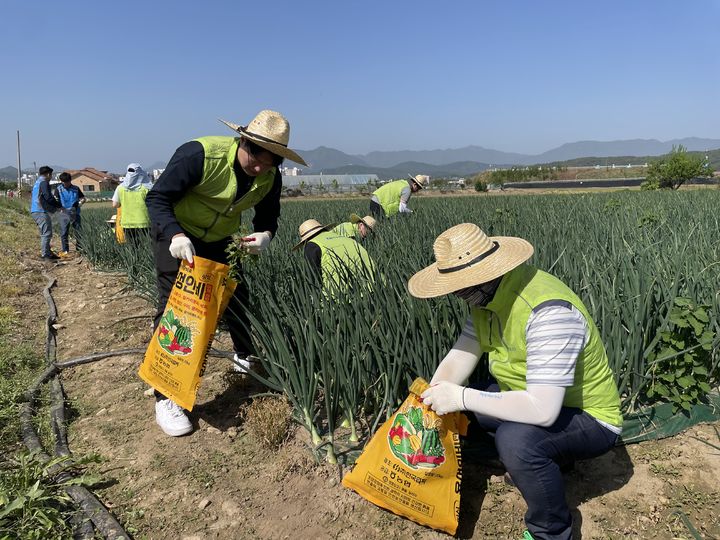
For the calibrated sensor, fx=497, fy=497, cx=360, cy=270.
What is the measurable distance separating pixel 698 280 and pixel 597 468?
92cm

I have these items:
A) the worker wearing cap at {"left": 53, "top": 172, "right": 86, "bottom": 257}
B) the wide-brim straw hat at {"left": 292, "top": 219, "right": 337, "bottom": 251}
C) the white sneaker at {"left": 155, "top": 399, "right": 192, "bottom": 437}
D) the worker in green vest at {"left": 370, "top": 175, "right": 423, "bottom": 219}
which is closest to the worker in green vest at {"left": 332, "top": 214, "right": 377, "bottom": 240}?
the wide-brim straw hat at {"left": 292, "top": 219, "right": 337, "bottom": 251}

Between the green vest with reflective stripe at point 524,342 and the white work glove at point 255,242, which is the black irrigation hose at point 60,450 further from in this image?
the green vest with reflective stripe at point 524,342

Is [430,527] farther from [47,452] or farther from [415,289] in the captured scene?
[47,452]

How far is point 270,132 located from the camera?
1.89 metres

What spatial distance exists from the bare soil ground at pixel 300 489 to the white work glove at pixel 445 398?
0.42 metres

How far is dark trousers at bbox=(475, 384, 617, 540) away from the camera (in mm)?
1284

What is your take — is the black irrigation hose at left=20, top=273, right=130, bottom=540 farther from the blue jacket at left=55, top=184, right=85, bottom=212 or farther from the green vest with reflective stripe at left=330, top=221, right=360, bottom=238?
the blue jacket at left=55, top=184, right=85, bottom=212

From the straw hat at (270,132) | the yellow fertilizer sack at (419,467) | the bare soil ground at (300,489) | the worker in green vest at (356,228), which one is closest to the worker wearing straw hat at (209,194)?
the straw hat at (270,132)

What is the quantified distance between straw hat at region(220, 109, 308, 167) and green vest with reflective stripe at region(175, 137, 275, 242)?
126 mm

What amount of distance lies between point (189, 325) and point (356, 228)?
1.69 meters

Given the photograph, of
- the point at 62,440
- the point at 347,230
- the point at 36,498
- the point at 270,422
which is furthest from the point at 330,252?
the point at 36,498

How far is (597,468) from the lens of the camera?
1.65 meters

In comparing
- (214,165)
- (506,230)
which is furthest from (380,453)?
(506,230)

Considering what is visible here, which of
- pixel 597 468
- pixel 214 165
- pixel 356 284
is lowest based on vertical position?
pixel 597 468
